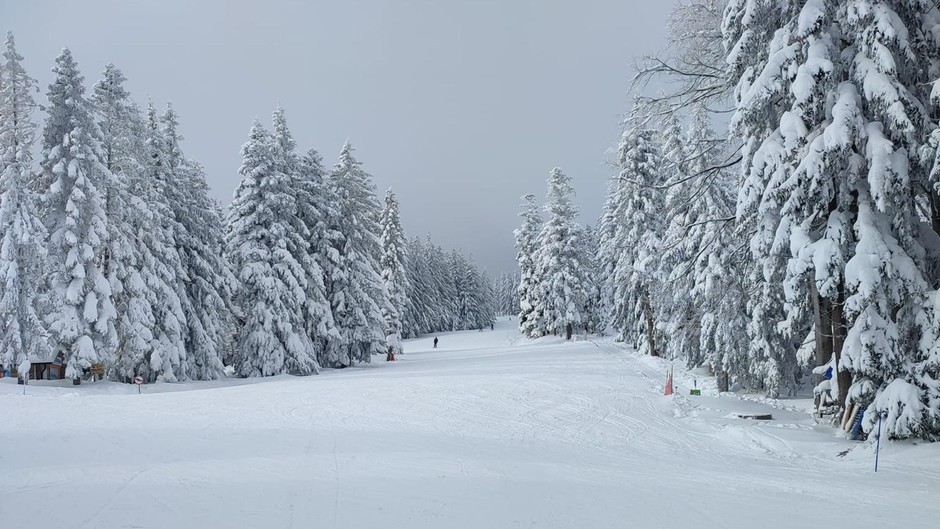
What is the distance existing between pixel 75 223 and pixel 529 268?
3946cm

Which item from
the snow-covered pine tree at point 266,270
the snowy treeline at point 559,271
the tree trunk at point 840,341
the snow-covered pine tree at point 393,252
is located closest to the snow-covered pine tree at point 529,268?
the snowy treeline at point 559,271

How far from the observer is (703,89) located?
12.3m

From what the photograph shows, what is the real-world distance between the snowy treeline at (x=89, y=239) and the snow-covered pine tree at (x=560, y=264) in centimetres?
2750

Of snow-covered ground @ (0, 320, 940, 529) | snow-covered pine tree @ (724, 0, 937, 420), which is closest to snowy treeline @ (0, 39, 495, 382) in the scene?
snow-covered ground @ (0, 320, 940, 529)

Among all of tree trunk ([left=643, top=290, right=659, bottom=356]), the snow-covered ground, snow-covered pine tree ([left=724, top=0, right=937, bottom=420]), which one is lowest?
the snow-covered ground

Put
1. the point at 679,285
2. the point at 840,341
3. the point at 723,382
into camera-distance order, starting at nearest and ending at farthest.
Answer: the point at 840,341, the point at 723,382, the point at 679,285

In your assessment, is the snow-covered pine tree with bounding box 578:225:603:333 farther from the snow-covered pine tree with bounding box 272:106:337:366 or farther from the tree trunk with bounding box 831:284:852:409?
the tree trunk with bounding box 831:284:852:409

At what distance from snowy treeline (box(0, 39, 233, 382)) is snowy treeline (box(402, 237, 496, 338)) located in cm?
3680

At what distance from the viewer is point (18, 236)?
23094mm

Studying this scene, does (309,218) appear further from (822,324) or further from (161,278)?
(822,324)

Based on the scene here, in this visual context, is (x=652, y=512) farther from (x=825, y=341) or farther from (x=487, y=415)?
(x=825, y=341)

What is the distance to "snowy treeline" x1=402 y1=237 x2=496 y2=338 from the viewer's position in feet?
243

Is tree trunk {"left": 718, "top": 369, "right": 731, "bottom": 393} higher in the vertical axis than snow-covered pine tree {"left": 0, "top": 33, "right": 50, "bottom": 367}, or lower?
lower

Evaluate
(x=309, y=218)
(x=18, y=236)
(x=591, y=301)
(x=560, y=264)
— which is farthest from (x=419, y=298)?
(x=18, y=236)
